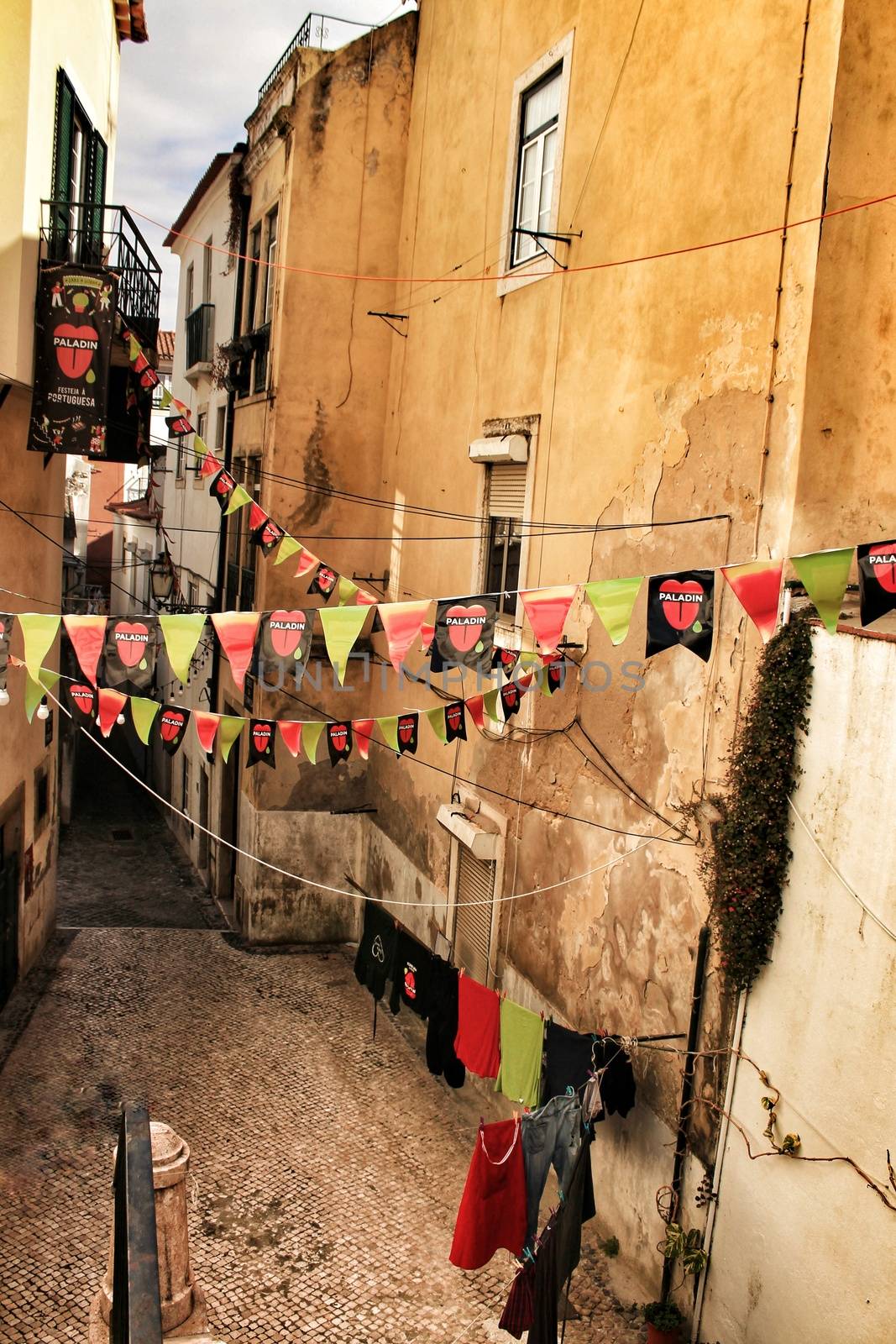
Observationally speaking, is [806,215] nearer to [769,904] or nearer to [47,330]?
[769,904]

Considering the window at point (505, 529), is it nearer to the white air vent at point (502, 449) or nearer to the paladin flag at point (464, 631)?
the white air vent at point (502, 449)

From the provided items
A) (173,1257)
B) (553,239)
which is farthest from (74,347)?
(173,1257)

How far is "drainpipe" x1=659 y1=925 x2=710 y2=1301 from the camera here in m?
7.95

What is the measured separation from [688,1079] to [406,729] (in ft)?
13.0

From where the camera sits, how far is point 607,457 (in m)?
9.34

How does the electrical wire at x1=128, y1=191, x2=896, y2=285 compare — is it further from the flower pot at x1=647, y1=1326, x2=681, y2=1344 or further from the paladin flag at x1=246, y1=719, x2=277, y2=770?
the flower pot at x1=647, y1=1326, x2=681, y2=1344

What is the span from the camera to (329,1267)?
29.4 feet

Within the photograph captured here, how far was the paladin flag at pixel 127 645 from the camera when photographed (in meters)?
8.50

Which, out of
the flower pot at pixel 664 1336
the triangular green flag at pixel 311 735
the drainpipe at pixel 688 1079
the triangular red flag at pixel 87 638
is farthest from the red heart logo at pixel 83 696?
the flower pot at pixel 664 1336

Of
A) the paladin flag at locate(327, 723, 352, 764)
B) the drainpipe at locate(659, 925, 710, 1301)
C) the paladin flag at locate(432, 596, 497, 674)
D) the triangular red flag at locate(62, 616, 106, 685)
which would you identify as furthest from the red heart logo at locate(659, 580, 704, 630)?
the triangular red flag at locate(62, 616, 106, 685)

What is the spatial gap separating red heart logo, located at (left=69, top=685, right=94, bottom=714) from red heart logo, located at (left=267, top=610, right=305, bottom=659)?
6.72 ft

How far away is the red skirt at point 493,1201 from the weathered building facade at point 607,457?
127 cm

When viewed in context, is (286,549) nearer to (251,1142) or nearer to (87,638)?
(87,638)

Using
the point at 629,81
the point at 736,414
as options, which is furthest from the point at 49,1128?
the point at 629,81
